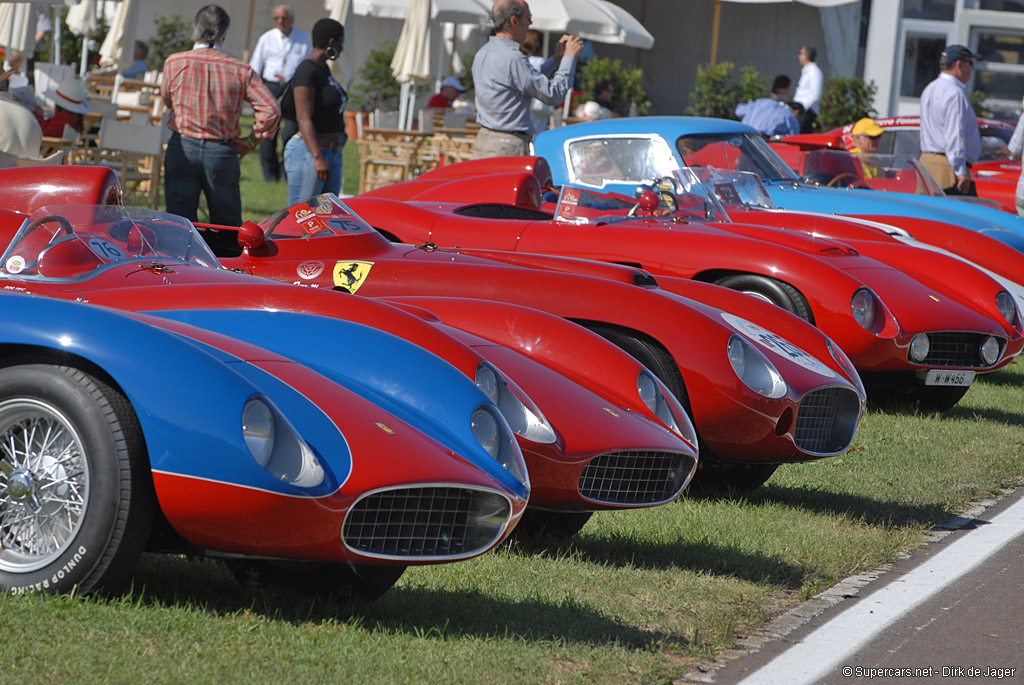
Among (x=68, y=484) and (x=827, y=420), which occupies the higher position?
(x=68, y=484)

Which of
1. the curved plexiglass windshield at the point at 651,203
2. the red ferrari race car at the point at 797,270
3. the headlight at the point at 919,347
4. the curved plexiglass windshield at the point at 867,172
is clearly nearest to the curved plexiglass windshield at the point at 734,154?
the curved plexiglass windshield at the point at 867,172

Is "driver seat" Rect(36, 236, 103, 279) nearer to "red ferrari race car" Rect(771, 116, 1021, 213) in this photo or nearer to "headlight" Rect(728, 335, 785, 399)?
"headlight" Rect(728, 335, 785, 399)

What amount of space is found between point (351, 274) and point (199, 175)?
12.3 ft

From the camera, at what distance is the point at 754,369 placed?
5160 mm

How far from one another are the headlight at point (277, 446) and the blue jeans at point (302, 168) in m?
6.83

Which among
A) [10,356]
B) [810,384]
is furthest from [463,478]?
[810,384]

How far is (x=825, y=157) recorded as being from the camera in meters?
11.0

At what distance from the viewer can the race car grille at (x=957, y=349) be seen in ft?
24.6

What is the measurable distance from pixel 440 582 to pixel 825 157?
7.77m

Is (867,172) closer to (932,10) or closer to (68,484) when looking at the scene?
(68,484)

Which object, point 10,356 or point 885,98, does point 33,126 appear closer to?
point 10,356

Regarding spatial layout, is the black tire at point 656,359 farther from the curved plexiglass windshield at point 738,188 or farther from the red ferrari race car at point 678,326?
the curved plexiglass windshield at point 738,188

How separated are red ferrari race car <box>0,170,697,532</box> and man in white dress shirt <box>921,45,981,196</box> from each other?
9.04 metres

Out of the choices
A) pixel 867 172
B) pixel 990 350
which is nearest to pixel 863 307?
pixel 990 350
